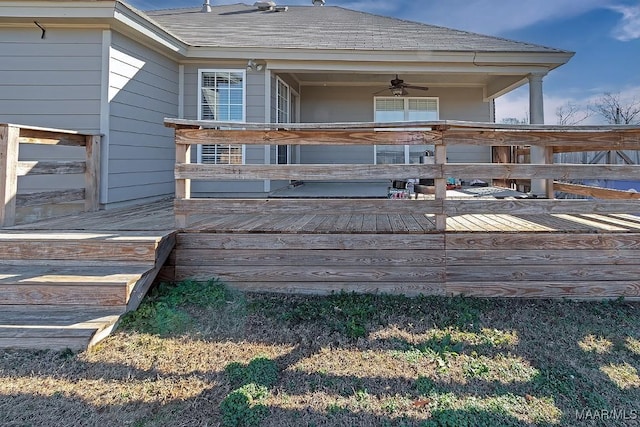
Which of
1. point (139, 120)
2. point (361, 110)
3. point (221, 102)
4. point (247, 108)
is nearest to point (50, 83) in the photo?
point (139, 120)

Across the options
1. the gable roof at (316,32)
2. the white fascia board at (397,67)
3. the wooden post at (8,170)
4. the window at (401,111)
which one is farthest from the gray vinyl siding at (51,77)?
the window at (401,111)

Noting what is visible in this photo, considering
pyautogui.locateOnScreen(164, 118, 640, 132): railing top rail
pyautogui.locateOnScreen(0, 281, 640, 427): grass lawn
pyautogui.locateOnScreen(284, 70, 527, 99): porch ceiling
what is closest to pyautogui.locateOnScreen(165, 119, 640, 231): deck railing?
pyautogui.locateOnScreen(164, 118, 640, 132): railing top rail

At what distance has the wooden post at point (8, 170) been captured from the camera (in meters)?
3.36

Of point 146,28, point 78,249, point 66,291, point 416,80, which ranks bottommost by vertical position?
point 66,291

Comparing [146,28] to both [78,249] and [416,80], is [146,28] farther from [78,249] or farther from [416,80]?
[416,80]

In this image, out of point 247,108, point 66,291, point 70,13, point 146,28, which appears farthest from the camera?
point 247,108

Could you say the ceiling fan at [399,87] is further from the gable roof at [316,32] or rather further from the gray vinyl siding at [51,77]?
the gray vinyl siding at [51,77]

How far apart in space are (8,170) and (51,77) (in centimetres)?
205

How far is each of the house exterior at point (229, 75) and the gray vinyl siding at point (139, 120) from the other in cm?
2

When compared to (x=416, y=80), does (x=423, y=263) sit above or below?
below

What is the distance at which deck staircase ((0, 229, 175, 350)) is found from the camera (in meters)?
2.22

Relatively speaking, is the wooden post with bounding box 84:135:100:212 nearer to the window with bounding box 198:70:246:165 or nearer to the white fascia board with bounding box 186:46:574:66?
the window with bounding box 198:70:246:165

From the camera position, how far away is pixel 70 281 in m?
2.49

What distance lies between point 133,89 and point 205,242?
336 cm
